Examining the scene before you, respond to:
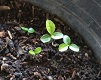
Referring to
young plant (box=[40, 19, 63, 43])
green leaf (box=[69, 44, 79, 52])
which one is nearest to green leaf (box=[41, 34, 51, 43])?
young plant (box=[40, 19, 63, 43])

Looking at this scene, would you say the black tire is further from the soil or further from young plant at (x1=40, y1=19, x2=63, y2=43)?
young plant at (x1=40, y1=19, x2=63, y2=43)

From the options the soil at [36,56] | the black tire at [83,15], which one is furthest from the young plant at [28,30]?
the black tire at [83,15]

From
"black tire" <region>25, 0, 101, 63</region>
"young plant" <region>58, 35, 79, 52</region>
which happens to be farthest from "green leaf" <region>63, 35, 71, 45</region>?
"black tire" <region>25, 0, 101, 63</region>

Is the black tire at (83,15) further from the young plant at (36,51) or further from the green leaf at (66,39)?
the young plant at (36,51)

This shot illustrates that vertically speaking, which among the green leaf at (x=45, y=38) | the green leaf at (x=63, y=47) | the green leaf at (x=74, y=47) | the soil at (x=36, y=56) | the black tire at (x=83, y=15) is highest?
the black tire at (x=83, y=15)

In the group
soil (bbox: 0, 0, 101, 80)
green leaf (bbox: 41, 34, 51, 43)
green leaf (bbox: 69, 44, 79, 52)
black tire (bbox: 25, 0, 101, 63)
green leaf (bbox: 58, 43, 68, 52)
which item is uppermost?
black tire (bbox: 25, 0, 101, 63)

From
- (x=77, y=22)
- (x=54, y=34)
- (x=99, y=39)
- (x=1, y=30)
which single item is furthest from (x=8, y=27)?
(x=99, y=39)

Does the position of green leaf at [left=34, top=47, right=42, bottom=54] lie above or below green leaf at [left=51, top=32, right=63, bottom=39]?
below

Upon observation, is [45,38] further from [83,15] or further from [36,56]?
[83,15]
